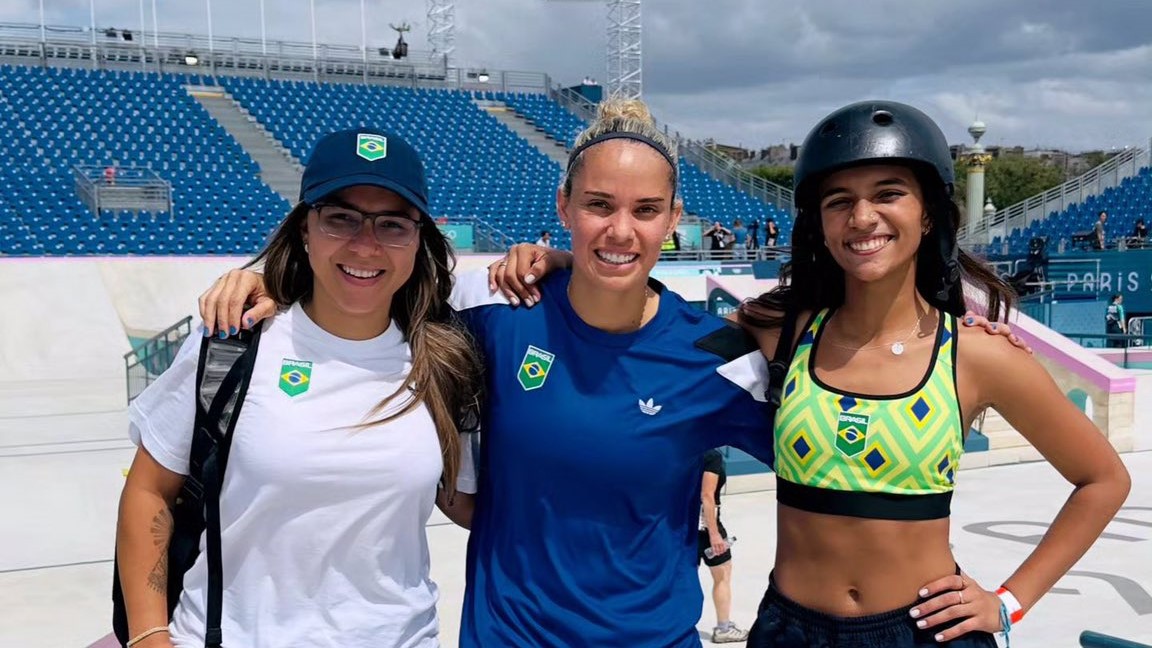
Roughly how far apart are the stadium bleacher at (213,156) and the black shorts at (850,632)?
17427 mm

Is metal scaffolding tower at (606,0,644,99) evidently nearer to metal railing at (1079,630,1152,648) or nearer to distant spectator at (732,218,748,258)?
distant spectator at (732,218,748,258)

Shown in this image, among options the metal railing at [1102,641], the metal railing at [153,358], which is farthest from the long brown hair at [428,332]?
the metal railing at [153,358]

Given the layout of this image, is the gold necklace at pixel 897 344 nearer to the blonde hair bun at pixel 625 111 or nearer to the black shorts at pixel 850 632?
the black shorts at pixel 850 632

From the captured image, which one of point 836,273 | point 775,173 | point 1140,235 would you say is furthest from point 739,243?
point 775,173

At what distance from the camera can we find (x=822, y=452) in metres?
2.19

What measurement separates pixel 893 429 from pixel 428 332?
1.05 meters

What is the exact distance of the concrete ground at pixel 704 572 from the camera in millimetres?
5000

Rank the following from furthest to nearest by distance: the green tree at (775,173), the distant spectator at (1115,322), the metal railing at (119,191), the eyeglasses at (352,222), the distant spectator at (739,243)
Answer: the green tree at (775,173)
the distant spectator at (739,243)
the metal railing at (119,191)
the distant spectator at (1115,322)
the eyeglasses at (352,222)

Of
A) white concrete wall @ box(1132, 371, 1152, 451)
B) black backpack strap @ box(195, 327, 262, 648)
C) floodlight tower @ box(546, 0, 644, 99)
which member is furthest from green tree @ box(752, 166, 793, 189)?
black backpack strap @ box(195, 327, 262, 648)

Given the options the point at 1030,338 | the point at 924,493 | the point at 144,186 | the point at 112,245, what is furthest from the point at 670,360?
the point at 144,186

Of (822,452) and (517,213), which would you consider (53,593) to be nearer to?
(822,452)

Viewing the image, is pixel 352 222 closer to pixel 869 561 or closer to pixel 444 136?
pixel 869 561

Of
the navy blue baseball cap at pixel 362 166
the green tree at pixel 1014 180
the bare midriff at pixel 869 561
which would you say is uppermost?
the green tree at pixel 1014 180

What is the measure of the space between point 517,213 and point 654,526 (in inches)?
864
